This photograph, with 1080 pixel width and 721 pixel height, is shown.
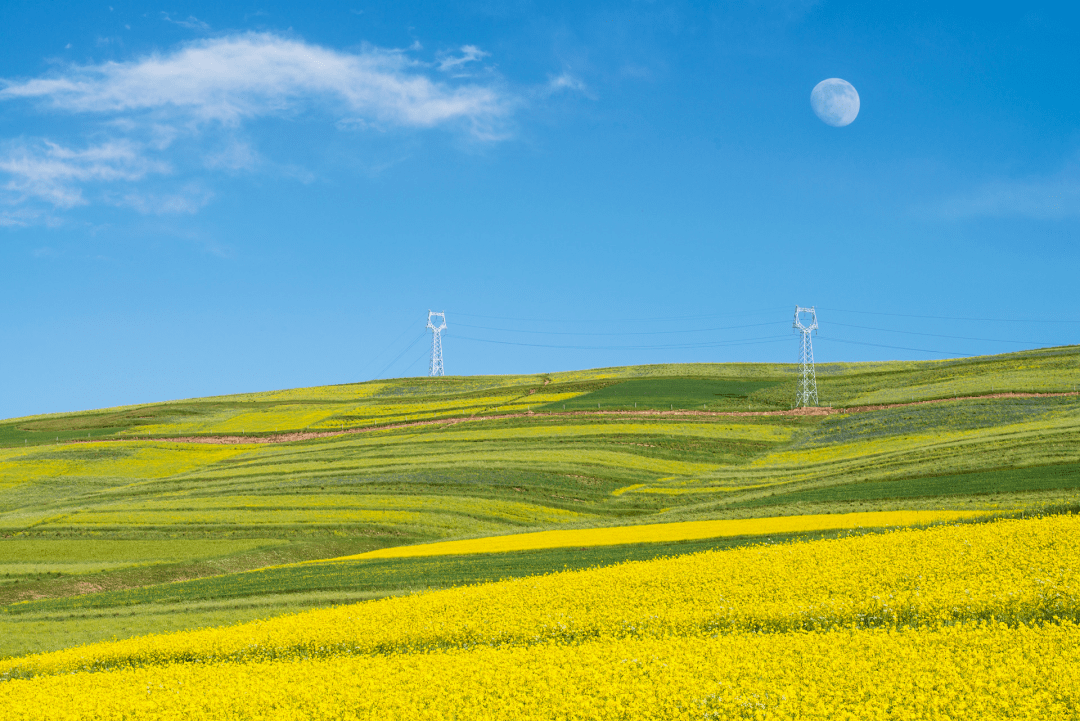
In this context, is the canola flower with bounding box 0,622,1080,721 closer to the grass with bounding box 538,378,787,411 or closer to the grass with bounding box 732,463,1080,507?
the grass with bounding box 732,463,1080,507

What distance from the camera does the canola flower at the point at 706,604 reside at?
60.7 feet

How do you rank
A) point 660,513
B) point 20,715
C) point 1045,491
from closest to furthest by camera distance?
point 20,715, point 1045,491, point 660,513

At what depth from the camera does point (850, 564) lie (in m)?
23.2

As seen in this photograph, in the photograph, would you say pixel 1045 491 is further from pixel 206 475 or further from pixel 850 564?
pixel 206 475

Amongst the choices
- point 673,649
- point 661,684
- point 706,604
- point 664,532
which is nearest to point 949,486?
point 664,532

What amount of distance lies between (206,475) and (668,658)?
60510mm

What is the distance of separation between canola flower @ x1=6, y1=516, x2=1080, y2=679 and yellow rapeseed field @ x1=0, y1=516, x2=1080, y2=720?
71 millimetres

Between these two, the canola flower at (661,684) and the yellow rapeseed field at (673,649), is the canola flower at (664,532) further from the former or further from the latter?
the canola flower at (661,684)

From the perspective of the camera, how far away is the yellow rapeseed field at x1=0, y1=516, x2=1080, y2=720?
1373 centimetres

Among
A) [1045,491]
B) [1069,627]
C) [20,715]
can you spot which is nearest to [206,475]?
[20,715]

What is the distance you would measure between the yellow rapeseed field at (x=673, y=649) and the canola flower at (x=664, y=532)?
725 centimetres

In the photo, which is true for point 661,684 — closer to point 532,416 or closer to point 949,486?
point 949,486

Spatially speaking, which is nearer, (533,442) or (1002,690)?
(1002,690)

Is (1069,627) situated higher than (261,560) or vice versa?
(1069,627)
